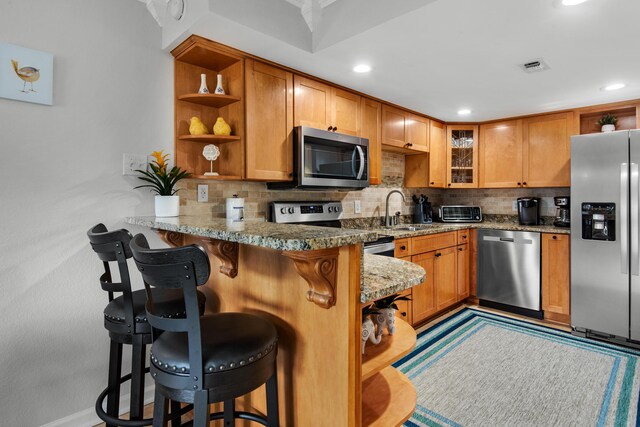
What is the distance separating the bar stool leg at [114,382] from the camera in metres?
1.49

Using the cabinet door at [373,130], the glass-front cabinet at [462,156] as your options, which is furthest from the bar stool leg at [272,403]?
the glass-front cabinet at [462,156]

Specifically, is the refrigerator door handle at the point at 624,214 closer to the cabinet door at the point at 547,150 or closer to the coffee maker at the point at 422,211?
the cabinet door at the point at 547,150

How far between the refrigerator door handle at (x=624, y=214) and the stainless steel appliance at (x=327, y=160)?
6.82 ft

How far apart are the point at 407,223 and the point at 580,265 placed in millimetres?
1694

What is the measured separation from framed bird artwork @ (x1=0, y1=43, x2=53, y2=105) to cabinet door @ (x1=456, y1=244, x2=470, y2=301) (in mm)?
3601

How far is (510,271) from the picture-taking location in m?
3.56

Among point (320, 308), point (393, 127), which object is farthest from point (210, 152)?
point (393, 127)

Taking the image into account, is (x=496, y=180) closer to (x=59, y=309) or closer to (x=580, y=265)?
(x=580, y=265)

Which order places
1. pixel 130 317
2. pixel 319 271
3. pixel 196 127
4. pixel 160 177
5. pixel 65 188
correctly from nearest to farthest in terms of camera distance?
pixel 319 271, pixel 130 317, pixel 65 188, pixel 160 177, pixel 196 127

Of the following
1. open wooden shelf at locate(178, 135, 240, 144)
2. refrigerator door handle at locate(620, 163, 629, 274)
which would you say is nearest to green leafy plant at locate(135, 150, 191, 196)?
open wooden shelf at locate(178, 135, 240, 144)

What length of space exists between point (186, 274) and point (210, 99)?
165 cm

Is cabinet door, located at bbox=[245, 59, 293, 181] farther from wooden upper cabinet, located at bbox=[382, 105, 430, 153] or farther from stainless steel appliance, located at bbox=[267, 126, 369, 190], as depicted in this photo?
wooden upper cabinet, located at bbox=[382, 105, 430, 153]

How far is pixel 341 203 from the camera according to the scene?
3273 millimetres

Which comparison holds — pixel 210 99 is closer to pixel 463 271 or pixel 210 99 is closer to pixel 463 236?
pixel 463 236
